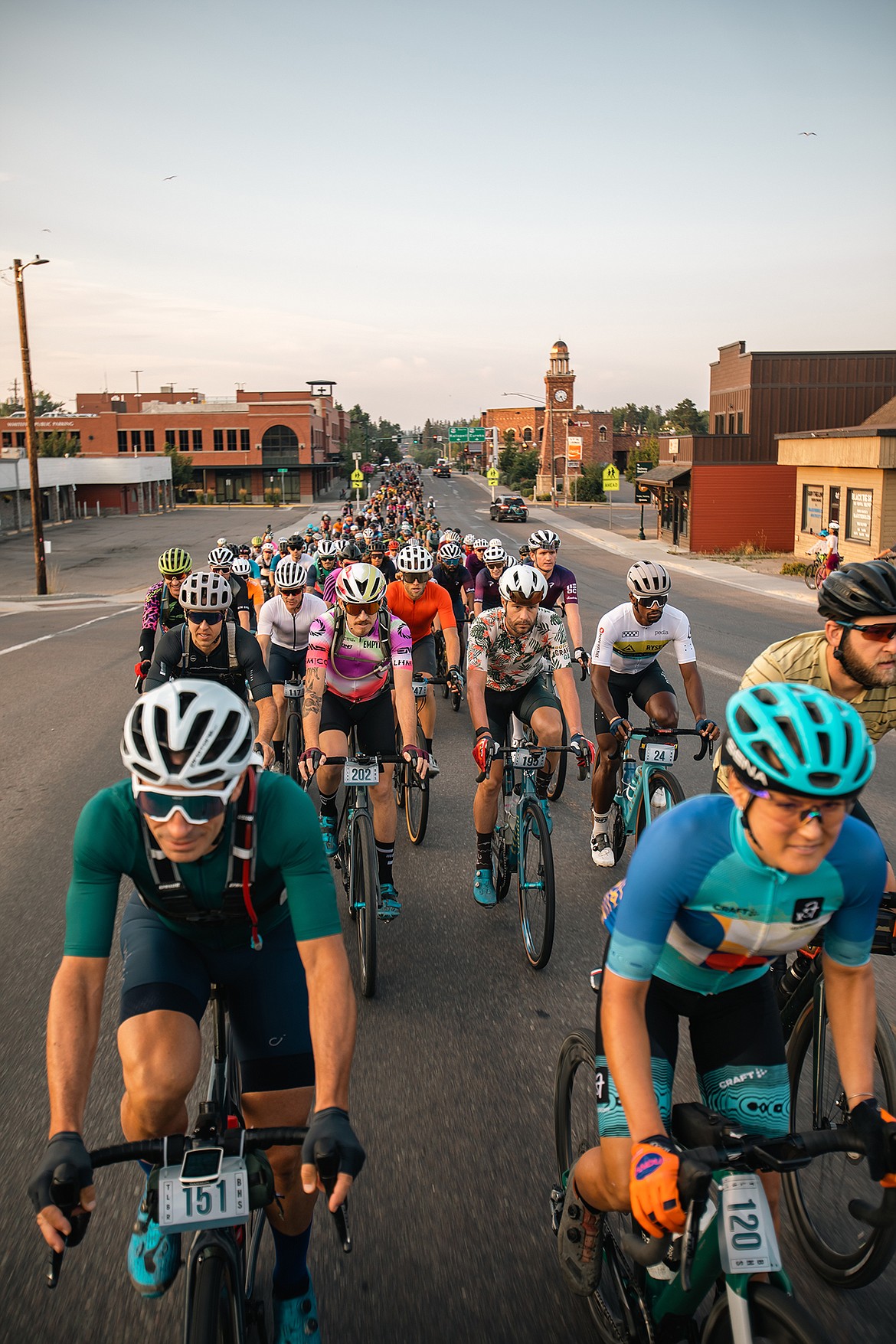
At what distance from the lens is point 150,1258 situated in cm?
255

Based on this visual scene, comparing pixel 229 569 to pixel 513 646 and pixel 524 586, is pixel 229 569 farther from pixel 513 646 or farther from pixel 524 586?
pixel 524 586

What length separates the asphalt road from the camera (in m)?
3.21

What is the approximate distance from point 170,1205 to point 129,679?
582 inches

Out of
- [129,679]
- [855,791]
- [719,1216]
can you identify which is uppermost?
[855,791]

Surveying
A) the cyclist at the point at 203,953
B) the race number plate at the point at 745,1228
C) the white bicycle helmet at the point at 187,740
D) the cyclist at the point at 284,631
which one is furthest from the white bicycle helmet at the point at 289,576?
the race number plate at the point at 745,1228

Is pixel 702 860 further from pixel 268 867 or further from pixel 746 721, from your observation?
pixel 268 867

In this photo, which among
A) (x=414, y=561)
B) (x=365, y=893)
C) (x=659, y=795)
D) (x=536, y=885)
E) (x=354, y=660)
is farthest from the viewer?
(x=414, y=561)

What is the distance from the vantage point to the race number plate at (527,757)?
6191mm

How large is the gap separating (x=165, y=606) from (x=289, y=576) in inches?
67.7

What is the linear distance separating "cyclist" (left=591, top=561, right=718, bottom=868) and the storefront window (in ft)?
91.6

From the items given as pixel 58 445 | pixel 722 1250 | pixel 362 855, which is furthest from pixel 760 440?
pixel 58 445

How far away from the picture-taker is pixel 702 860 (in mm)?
2535

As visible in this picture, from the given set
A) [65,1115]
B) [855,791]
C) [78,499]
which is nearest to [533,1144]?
[65,1115]

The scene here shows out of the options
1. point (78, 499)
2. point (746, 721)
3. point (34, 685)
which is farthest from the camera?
point (78, 499)
